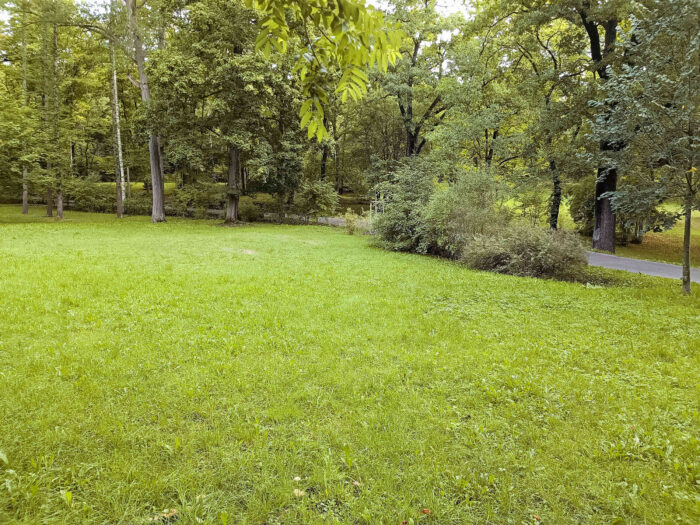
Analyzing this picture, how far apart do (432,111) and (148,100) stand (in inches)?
703

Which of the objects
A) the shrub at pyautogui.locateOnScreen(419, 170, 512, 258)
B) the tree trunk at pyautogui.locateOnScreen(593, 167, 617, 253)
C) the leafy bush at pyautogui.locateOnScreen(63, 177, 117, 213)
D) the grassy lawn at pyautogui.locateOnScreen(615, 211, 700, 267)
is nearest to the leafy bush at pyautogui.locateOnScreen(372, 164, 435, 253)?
the shrub at pyautogui.locateOnScreen(419, 170, 512, 258)

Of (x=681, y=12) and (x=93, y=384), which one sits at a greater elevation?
(x=681, y=12)

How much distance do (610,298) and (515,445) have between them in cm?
618

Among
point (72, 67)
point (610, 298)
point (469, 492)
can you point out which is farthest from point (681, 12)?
point (72, 67)

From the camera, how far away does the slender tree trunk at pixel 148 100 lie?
20.0 metres

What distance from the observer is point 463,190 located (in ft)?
42.5

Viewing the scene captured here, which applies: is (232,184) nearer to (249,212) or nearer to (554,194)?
(249,212)

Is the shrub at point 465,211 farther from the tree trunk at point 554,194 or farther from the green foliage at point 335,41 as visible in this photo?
the green foliage at point 335,41

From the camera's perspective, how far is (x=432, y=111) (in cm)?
2525

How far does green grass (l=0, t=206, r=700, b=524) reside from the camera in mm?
2389

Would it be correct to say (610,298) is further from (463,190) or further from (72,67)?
(72,67)

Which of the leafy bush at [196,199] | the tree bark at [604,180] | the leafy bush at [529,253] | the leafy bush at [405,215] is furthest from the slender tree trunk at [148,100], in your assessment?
the tree bark at [604,180]

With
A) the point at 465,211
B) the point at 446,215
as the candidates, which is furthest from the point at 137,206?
the point at 465,211

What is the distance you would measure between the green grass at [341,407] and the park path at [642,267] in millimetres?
4249
